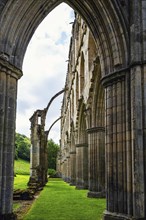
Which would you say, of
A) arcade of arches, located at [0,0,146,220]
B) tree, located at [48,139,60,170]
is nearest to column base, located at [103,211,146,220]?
arcade of arches, located at [0,0,146,220]

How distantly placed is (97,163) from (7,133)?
25.1ft

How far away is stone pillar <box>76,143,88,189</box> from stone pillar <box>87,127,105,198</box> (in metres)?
4.67

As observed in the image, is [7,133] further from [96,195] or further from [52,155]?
[52,155]

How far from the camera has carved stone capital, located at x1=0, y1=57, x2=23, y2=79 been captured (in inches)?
295

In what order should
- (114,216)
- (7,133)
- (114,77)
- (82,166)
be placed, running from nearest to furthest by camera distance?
(7,133), (114,216), (114,77), (82,166)

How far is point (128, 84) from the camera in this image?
8.10 metres

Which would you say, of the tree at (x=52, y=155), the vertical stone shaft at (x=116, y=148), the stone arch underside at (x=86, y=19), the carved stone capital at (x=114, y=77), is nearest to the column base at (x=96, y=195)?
the vertical stone shaft at (x=116, y=148)

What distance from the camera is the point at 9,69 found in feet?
25.2

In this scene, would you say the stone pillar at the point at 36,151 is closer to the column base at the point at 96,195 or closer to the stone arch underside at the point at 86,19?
the column base at the point at 96,195

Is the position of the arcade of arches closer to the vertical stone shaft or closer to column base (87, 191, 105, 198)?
the vertical stone shaft

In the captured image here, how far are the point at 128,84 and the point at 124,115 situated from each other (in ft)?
2.39

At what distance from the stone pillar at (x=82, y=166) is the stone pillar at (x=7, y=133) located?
40.0ft

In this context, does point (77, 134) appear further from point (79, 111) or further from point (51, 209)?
point (51, 209)

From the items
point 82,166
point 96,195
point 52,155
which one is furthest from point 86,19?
point 52,155
